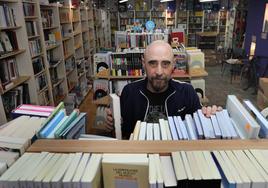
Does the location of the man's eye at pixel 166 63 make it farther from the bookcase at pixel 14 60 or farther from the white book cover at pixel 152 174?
the bookcase at pixel 14 60

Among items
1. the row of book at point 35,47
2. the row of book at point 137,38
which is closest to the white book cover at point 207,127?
the row of book at point 35,47

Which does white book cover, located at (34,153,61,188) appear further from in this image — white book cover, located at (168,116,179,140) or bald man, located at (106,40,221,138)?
bald man, located at (106,40,221,138)

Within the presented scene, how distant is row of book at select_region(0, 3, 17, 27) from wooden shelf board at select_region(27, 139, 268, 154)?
2638 millimetres

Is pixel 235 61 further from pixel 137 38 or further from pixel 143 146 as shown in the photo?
pixel 143 146

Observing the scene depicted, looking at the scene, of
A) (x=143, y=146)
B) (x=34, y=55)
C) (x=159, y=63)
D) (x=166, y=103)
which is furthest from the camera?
(x=34, y=55)

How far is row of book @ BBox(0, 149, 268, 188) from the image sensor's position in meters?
0.64

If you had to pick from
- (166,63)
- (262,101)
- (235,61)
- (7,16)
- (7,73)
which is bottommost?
(262,101)

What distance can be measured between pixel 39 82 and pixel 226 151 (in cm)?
366

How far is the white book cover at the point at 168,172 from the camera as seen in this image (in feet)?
2.09

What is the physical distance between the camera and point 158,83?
1.62m

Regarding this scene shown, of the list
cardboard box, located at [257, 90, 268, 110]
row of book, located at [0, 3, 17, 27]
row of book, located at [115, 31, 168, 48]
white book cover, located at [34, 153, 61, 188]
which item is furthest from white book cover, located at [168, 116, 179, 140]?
row of book, located at [115, 31, 168, 48]

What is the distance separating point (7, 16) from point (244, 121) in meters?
3.17

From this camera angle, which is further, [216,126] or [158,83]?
[158,83]

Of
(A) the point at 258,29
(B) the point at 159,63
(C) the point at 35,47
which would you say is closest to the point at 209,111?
(B) the point at 159,63
